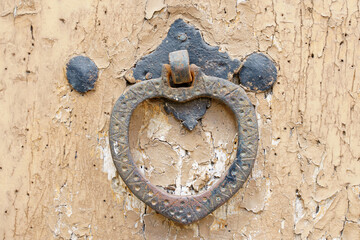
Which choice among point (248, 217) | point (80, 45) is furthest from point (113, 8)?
point (248, 217)

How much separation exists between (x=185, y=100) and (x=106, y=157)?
217 millimetres

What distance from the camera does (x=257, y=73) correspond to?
0.74m

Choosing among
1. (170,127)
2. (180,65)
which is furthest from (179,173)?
(180,65)

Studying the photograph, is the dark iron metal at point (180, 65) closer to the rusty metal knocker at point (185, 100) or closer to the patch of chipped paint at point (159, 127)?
the rusty metal knocker at point (185, 100)

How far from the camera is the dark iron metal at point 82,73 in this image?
76 centimetres

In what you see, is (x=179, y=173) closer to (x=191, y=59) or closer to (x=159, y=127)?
(x=159, y=127)

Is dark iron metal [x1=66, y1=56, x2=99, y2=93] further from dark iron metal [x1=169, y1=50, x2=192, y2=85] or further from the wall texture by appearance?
dark iron metal [x1=169, y1=50, x2=192, y2=85]

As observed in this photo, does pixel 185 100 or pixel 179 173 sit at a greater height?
pixel 185 100

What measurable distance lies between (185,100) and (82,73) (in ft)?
0.75

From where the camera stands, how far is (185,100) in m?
0.71

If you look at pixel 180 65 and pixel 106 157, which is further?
pixel 106 157

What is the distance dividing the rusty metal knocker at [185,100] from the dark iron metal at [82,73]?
0.33 feet

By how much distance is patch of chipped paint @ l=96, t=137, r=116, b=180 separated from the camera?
2.55 ft

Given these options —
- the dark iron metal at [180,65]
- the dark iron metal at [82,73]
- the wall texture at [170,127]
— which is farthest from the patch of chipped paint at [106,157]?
the dark iron metal at [180,65]
